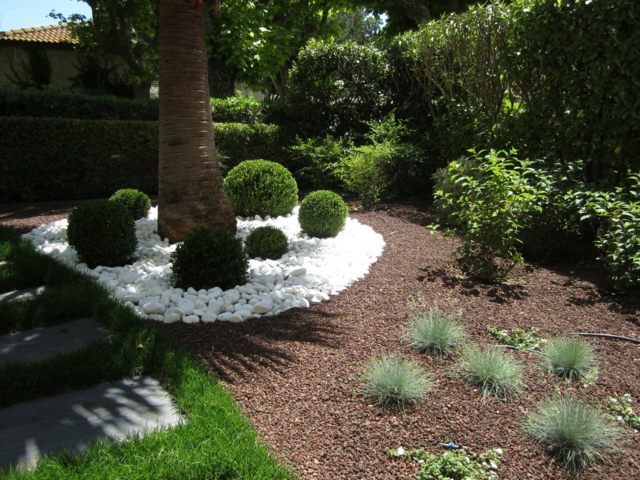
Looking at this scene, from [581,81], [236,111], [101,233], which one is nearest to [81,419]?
[101,233]

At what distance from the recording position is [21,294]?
475 centimetres

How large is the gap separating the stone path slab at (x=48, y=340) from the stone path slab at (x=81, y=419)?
660 mm

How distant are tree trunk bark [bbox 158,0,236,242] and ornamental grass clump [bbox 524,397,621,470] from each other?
424cm

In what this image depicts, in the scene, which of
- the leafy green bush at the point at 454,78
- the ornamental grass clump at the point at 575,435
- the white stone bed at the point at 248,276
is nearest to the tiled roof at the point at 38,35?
the leafy green bush at the point at 454,78

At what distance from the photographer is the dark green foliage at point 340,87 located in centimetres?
1151

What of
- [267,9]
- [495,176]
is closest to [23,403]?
[495,176]

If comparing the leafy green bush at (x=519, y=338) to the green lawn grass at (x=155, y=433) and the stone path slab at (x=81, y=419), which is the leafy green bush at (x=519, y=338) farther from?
the stone path slab at (x=81, y=419)

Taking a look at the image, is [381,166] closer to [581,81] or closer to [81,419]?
[581,81]

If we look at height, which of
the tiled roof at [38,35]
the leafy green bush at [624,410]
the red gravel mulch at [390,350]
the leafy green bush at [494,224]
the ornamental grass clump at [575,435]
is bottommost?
the red gravel mulch at [390,350]

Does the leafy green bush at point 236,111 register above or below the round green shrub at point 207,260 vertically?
above

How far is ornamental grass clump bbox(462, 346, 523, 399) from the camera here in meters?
3.06

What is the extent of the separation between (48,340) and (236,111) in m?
9.05

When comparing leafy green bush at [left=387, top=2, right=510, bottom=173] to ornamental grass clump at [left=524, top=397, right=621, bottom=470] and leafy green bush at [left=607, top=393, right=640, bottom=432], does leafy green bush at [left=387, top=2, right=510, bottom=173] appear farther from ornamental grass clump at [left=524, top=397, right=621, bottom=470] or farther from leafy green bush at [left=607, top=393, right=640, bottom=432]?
ornamental grass clump at [left=524, top=397, right=621, bottom=470]

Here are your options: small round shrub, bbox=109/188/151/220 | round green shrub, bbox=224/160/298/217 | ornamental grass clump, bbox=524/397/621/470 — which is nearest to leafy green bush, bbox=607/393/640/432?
ornamental grass clump, bbox=524/397/621/470
